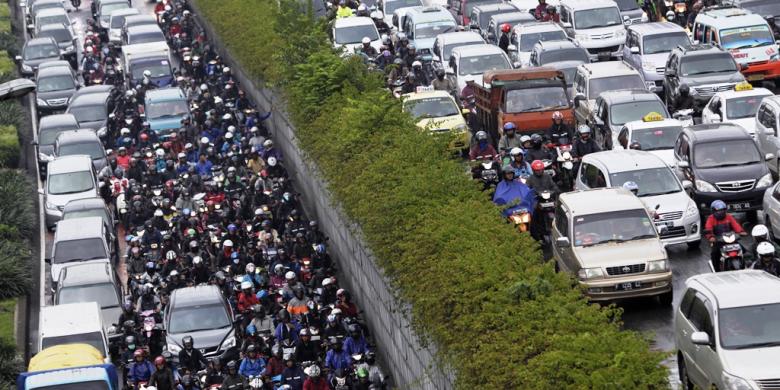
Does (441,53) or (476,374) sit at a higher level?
(476,374)

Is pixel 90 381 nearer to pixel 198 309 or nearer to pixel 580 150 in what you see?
pixel 198 309

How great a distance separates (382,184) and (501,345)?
9.30 metres

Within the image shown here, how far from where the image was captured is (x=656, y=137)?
3161cm

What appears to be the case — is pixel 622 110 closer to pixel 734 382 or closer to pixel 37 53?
pixel 734 382

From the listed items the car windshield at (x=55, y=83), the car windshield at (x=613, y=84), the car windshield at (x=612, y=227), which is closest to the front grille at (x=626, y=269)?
the car windshield at (x=612, y=227)

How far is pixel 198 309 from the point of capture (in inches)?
1224

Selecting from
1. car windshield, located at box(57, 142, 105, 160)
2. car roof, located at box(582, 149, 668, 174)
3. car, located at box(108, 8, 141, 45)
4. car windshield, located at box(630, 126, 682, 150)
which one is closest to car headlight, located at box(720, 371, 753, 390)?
car roof, located at box(582, 149, 668, 174)

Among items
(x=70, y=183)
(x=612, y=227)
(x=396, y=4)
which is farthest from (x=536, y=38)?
(x=612, y=227)

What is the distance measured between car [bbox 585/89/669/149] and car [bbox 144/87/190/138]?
16.5m

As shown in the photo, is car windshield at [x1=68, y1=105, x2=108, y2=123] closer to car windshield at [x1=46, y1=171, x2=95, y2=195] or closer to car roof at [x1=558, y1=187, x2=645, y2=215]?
car windshield at [x1=46, y1=171, x2=95, y2=195]

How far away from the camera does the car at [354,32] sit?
161ft

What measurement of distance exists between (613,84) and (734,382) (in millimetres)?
18888

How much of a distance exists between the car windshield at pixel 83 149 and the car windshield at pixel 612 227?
21.7 metres

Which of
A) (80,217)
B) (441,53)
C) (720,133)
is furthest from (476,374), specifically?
(441,53)
